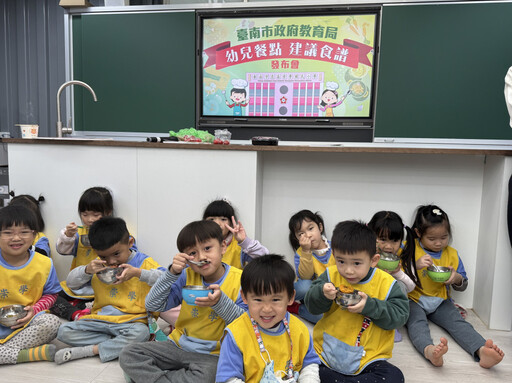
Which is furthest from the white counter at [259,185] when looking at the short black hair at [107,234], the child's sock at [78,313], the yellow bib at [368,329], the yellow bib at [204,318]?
the yellow bib at [368,329]

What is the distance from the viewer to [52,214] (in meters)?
2.55

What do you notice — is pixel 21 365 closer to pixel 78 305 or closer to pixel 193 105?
pixel 78 305

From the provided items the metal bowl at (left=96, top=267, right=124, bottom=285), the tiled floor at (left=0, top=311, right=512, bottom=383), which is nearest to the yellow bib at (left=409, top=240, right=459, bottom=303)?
the tiled floor at (left=0, top=311, right=512, bottom=383)

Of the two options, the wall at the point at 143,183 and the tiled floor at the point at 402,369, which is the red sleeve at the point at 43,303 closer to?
the tiled floor at the point at 402,369

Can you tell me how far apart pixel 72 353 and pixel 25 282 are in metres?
0.40

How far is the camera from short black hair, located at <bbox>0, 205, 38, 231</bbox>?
5.86ft

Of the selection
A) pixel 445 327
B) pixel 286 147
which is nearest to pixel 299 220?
pixel 286 147

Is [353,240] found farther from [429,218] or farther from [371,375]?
[429,218]

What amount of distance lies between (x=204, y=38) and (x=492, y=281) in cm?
272

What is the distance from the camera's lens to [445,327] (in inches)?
83.2

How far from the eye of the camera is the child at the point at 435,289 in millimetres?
1960

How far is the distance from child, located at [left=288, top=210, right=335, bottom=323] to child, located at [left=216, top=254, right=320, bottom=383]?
722 millimetres

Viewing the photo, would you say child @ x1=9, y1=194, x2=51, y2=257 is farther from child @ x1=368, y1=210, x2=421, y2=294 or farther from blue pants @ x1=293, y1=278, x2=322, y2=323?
child @ x1=368, y1=210, x2=421, y2=294

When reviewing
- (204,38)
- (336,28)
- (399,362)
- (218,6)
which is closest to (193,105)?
(204,38)
